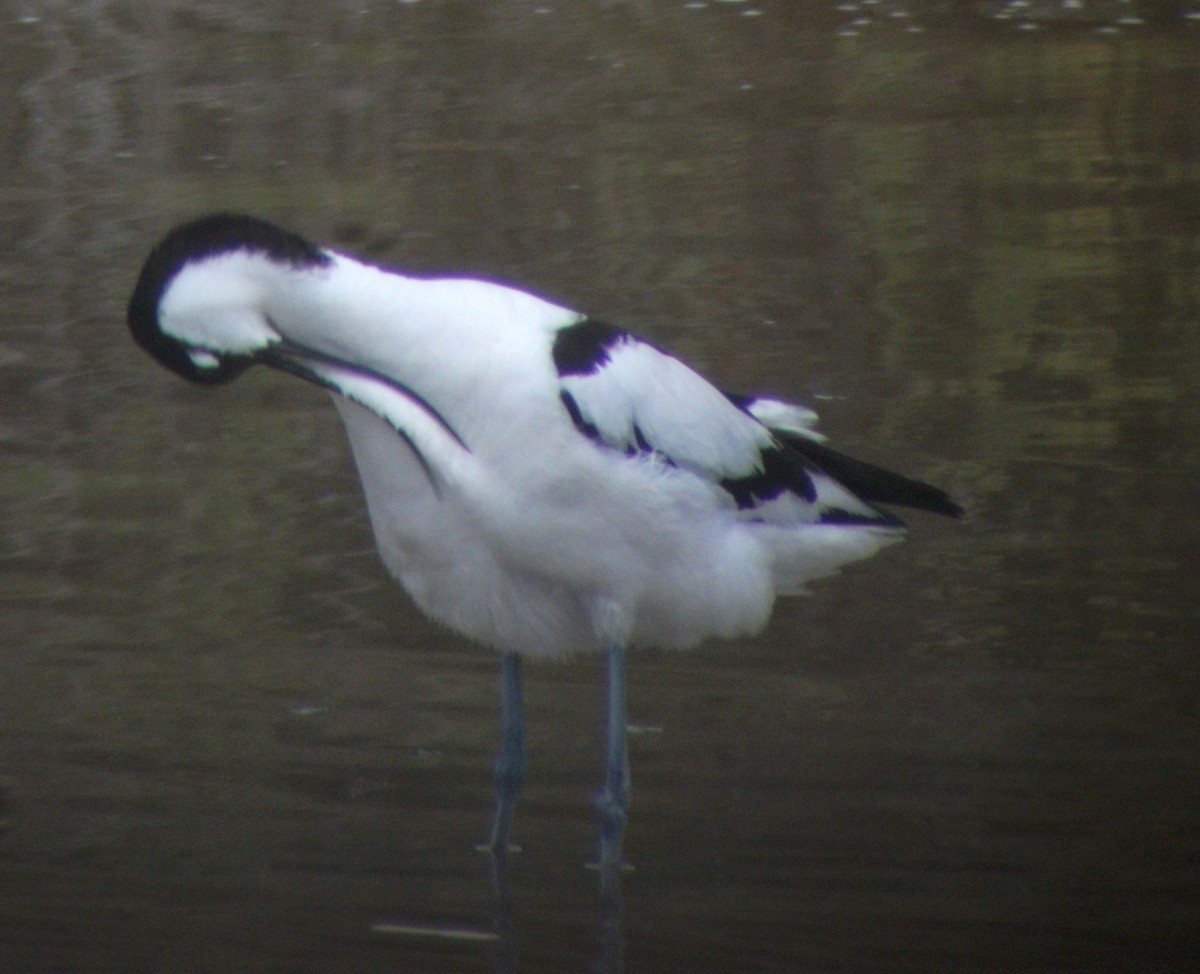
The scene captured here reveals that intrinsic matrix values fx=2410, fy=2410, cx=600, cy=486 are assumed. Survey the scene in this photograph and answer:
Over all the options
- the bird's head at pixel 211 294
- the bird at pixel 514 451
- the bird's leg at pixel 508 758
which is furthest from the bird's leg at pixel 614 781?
the bird's head at pixel 211 294

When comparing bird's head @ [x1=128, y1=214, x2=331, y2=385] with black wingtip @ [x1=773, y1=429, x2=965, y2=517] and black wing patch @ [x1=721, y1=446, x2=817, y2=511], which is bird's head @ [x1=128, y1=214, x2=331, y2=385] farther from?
black wingtip @ [x1=773, y1=429, x2=965, y2=517]

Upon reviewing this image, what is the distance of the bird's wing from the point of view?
4.62m

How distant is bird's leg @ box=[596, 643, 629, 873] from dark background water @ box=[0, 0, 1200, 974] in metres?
0.10

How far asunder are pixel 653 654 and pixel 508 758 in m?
1.14

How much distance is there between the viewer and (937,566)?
671cm

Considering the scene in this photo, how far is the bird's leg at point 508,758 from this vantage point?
506 cm

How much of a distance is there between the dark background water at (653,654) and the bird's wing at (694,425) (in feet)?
2.20

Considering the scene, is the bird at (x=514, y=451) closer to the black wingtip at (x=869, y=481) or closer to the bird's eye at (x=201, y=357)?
the bird's eye at (x=201, y=357)

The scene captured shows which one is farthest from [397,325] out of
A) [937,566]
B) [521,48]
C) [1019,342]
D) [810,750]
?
[521,48]

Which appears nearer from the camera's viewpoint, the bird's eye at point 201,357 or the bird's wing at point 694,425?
the bird's eye at point 201,357

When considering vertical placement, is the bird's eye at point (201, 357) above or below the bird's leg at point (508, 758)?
above

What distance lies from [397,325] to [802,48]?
32.6ft

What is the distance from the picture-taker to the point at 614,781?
502 cm

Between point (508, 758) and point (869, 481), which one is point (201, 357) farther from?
point (869, 481)
